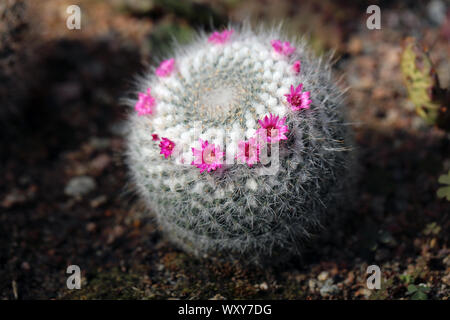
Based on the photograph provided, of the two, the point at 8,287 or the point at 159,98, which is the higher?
the point at 159,98

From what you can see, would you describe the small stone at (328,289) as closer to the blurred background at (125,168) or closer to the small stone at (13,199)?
the blurred background at (125,168)

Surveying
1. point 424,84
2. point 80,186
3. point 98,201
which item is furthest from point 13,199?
point 424,84

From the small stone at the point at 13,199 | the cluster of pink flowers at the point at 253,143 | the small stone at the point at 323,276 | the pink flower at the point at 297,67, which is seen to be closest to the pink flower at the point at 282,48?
the pink flower at the point at 297,67

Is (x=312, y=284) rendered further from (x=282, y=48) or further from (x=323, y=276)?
(x=282, y=48)

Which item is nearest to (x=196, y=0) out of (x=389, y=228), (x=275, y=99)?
(x=275, y=99)

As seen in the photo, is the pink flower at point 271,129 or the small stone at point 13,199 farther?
the small stone at point 13,199

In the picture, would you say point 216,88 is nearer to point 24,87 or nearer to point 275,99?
point 275,99
